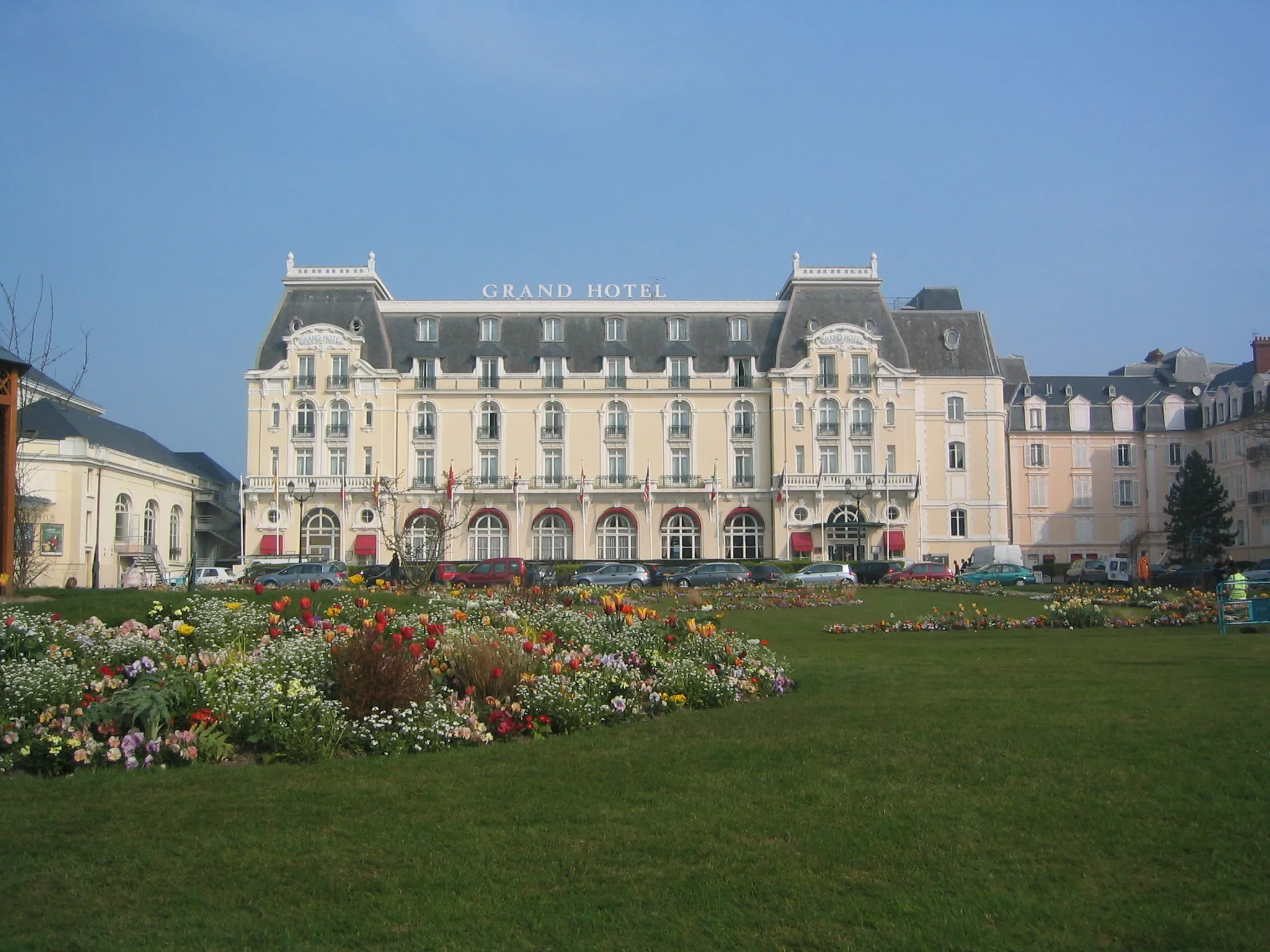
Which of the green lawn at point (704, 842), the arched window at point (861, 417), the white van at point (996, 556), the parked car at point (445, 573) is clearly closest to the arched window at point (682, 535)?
the arched window at point (861, 417)

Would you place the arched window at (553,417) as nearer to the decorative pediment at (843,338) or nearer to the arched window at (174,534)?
the decorative pediment at (843,338)

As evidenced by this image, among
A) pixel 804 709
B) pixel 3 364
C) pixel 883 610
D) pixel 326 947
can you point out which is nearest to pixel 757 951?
pixel 326 947

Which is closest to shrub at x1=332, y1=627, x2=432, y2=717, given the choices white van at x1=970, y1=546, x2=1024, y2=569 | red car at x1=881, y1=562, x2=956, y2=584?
red car at x1=881, y1=562, x2=956, y2=584

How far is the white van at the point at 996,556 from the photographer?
5641 cm

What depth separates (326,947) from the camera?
218 inches

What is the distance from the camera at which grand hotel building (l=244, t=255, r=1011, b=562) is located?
201ft

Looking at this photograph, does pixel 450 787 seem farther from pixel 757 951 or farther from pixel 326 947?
pixel 757 951

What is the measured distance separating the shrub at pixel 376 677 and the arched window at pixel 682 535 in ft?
173

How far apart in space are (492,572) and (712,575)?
8179mm

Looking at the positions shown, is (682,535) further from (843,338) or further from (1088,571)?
(1088,571)

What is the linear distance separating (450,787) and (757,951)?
334cm

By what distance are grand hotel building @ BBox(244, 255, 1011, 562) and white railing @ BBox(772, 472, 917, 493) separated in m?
0.10

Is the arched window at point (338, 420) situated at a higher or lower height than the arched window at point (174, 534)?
higher

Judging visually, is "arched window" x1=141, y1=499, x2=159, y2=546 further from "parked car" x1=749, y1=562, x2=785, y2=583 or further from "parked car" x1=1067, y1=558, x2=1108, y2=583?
"parked car" x1=1067, y1=558, x2=1108, y2=583
